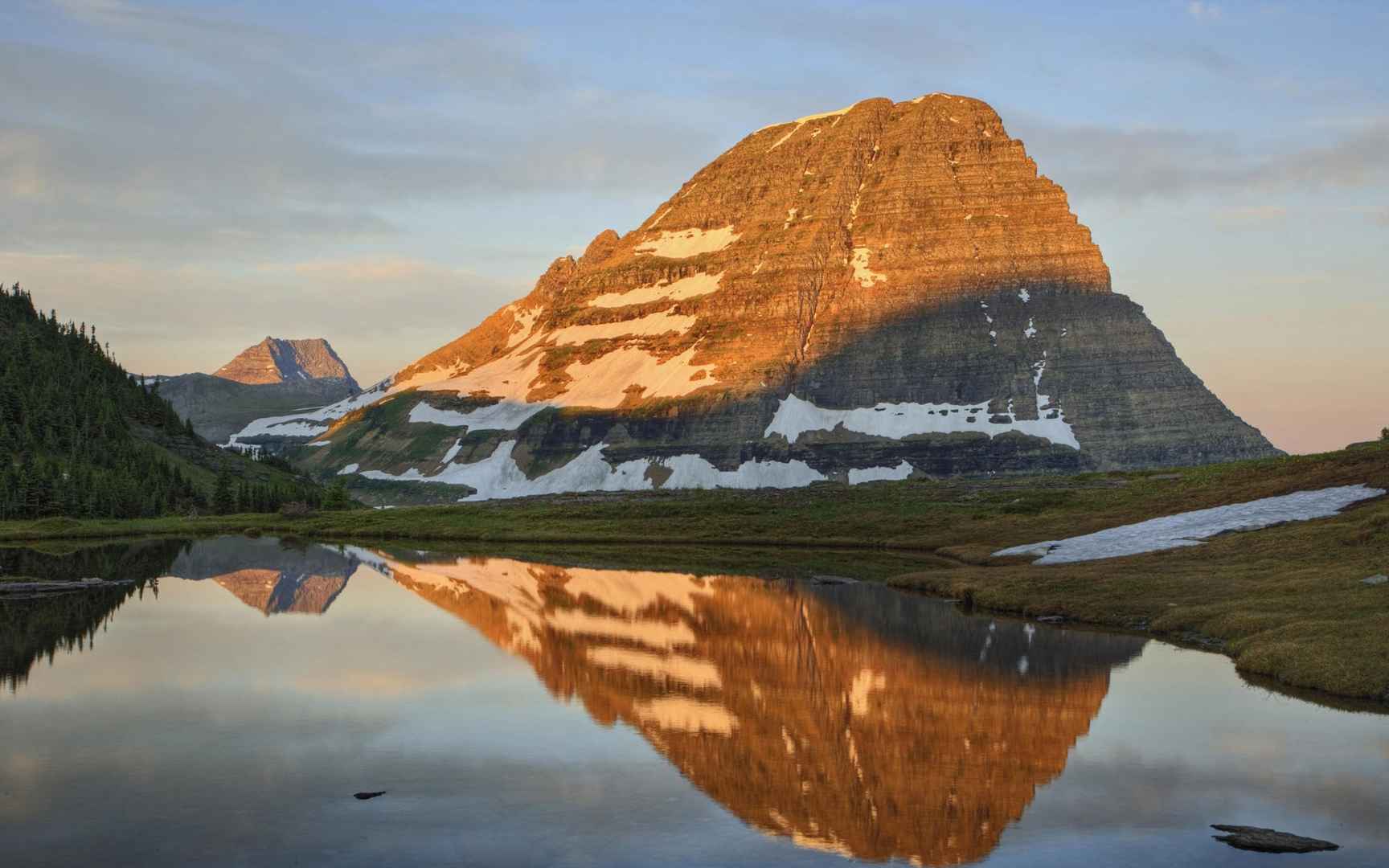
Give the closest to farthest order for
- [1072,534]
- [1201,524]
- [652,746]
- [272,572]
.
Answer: [652,746] < [1201,524] < [272,572] < [1072,534]

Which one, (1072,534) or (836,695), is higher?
(1072,534)

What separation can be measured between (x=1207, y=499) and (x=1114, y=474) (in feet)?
279

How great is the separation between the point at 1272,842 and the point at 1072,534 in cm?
7288

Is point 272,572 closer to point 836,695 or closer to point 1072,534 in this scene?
point 1072,534

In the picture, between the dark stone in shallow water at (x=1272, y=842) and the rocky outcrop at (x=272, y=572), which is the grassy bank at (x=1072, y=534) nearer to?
the dark stone in shallow water at (x=1272, y=842)

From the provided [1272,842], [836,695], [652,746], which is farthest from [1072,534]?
[1272,842]

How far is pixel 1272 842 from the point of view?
79.4 ft

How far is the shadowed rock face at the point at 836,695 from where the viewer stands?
2709cm

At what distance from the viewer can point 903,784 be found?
2898 centimetres

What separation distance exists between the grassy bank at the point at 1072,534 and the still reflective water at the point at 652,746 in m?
3.12

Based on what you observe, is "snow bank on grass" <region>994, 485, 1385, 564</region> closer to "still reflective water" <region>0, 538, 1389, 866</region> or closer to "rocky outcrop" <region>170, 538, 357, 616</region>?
"still reflective water" <region>0, 538, 1389, 866</region>

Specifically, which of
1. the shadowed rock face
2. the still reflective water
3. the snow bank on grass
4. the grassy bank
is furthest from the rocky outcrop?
the snow bank on grass

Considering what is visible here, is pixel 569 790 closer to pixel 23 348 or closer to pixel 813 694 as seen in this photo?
pixel 813 694

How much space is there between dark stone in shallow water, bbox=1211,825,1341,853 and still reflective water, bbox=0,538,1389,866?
1.37ft
